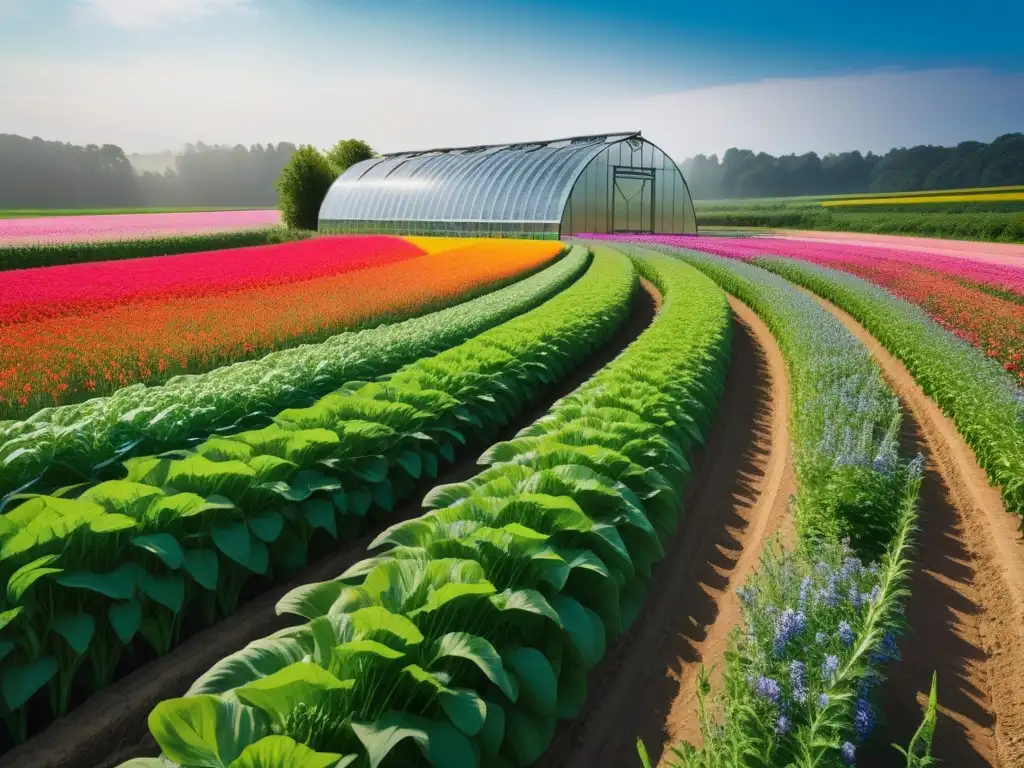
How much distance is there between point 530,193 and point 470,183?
15.1ft

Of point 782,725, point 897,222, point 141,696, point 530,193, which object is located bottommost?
point 141,696

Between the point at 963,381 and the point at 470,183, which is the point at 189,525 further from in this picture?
the point at 470,183

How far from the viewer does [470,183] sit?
37.3m

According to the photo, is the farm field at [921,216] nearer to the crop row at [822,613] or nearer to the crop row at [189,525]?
the crop row at [822,613]

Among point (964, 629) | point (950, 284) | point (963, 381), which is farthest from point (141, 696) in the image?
point (950, 284)

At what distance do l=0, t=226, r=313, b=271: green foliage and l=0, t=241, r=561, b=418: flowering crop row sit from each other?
14.9m

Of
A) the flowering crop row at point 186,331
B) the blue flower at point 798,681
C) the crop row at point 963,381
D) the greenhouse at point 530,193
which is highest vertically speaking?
the greenhouse at point 530,193

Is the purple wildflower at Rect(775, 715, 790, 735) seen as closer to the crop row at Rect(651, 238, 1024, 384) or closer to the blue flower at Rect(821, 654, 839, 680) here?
the blue flower at Rect(821, 654, 839, 680)

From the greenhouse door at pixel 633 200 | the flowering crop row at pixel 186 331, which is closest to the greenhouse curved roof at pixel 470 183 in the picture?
the greenhouse door at pixel 633 200

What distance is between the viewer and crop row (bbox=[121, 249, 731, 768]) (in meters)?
2.53

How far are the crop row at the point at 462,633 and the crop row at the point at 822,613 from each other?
74 centimetres

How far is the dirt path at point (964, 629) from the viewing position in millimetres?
3900

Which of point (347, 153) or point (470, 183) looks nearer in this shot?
point (470, 183)

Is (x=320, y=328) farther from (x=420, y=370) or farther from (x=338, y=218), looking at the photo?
(x=338, y=218)
